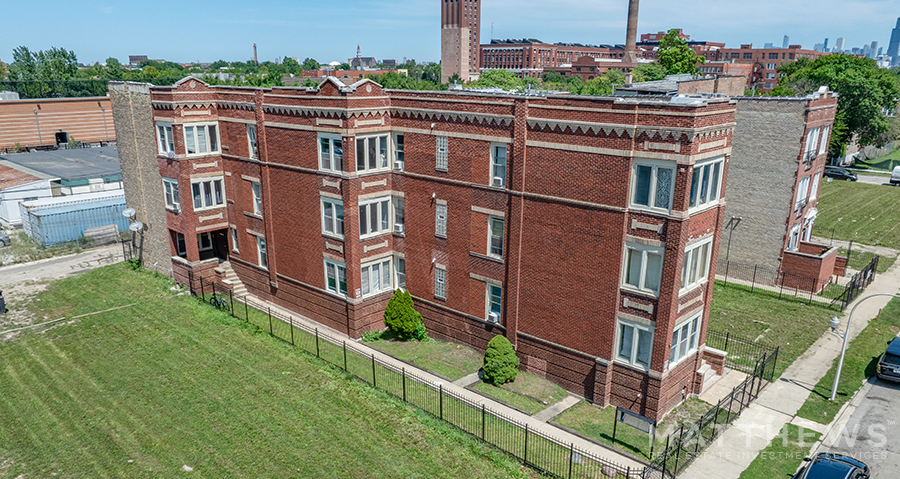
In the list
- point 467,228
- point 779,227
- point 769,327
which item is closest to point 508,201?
point 467,228

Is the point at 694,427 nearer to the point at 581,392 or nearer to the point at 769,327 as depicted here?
the point at 581,392

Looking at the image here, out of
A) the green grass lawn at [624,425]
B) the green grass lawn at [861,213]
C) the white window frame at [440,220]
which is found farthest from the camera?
the green grass lawn at [861,213]

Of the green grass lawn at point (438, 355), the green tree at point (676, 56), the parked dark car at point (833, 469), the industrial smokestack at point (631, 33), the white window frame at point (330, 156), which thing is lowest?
the green grass lawn at point (438, 355)

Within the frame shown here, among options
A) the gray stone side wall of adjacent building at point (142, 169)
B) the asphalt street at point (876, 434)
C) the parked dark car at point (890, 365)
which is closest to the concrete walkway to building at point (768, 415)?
the asphalt street at point (876, 434)

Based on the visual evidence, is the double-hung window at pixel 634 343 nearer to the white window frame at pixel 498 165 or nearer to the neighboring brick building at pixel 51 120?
the white window frame at pixel 498 165

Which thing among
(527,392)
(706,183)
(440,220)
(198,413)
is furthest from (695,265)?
(198,413)

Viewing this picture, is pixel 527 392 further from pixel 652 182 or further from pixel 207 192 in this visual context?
pixel 207 192

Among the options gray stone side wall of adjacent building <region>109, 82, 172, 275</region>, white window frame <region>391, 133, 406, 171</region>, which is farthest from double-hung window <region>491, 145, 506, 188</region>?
gray stone side wall of adjacent building <region>109, 82, 172, 275</region>
